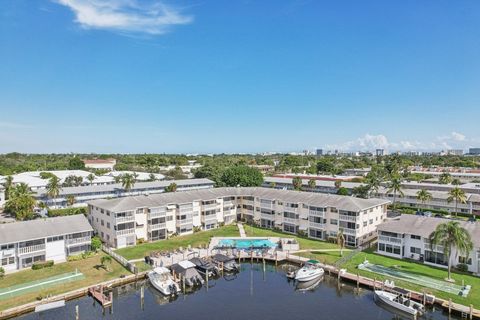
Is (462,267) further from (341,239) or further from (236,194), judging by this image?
(236,194)

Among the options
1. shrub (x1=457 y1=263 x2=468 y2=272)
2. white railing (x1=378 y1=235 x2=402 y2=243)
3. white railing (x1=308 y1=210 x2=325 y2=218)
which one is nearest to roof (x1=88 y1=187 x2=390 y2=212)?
white railing (x1=308 y1=210 x2=325 y2=218)

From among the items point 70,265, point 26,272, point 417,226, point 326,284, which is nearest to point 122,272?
point 70,265

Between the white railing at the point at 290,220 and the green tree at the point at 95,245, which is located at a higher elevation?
the white railing at the point at 290,220

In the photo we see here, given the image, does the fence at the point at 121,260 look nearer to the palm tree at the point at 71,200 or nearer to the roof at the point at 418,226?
the roof at the point at 418,226

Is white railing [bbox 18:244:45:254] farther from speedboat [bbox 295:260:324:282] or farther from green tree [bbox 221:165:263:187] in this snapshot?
green tree [bbox 221:165:263:187]

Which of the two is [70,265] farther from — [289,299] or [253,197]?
[253,197]

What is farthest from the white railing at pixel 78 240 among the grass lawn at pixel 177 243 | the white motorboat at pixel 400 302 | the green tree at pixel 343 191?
the green tree at pixel 343 191
